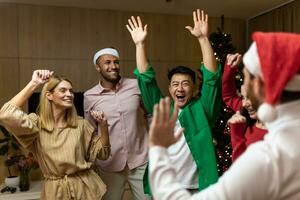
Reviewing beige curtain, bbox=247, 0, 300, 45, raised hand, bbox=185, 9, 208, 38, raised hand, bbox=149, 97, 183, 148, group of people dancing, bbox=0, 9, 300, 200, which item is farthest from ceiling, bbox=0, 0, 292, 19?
raised hand, bbox=149, 97, 183, 148

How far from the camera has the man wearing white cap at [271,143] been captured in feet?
2.59

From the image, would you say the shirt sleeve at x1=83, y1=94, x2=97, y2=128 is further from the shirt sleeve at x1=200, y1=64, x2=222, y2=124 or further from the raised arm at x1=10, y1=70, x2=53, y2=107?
the shirt sleeve at x1=200, y1=64, x2=222, y2=124

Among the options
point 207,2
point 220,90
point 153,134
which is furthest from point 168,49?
point 153,134

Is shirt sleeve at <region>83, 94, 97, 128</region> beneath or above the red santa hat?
beneath

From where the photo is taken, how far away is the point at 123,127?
101 inches

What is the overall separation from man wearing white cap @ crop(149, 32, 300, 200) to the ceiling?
313 cm

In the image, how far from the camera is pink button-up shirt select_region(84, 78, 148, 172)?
100 inches

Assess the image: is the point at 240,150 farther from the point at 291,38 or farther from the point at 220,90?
the point at 291,38

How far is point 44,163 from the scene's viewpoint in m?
2.13

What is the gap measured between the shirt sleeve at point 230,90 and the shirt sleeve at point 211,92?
0.43ft

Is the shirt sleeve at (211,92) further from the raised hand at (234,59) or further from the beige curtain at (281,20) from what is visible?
the beige curtain at (281,20)

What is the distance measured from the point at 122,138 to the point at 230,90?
95cm

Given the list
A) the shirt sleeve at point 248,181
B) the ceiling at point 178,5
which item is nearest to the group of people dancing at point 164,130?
the shirt sleeve at point 248,181

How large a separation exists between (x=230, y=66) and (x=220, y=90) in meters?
Result: 0.17
